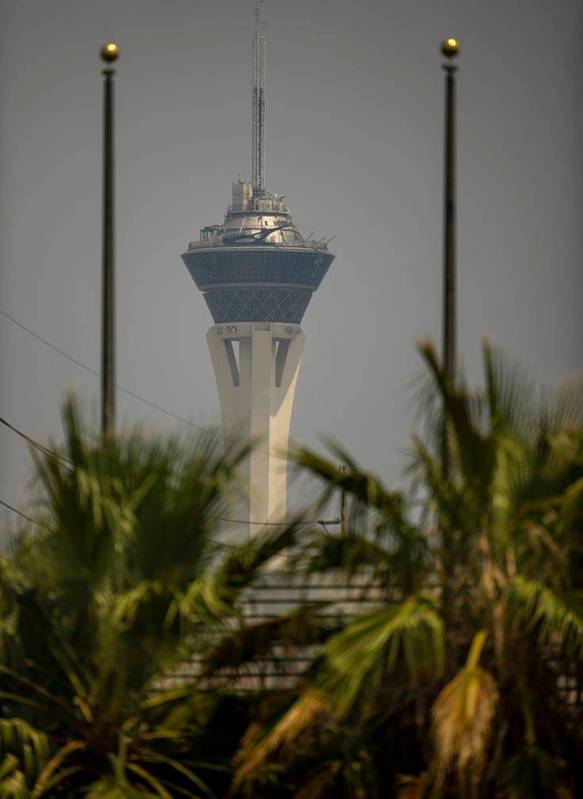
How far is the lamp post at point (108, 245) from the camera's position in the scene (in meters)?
15.4

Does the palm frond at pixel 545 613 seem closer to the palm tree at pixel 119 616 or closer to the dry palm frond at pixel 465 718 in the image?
the dry palm frond at pixel 465 718

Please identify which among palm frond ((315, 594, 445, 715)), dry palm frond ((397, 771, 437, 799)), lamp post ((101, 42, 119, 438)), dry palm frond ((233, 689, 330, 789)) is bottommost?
dry palm frond ((397, 771, 437, 799))

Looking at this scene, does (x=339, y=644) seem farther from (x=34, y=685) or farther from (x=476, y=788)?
(x=34, y=685)

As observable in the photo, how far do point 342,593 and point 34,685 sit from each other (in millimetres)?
2224

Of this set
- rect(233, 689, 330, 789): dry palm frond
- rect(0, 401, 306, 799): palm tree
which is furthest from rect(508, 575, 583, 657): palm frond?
rect(0, 401, 306, 799): palm tree

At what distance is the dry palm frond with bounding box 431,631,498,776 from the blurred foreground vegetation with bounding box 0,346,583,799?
0.04 m

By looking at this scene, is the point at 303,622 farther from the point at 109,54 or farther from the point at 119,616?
the point at 109,54

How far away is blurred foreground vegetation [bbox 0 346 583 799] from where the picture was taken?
41.7ft

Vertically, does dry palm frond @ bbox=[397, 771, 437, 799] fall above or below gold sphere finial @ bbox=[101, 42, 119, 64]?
below

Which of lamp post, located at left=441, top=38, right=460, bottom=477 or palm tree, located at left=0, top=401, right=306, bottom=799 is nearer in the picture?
palm tree, located at left=0, top=401, right=306, bottom=799

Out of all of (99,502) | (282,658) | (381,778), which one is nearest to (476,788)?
(381,778)

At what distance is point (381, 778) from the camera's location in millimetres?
13164

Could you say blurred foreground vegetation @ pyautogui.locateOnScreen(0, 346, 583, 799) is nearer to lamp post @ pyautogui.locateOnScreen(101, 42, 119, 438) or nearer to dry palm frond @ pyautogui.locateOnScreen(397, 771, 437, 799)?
dry palm frond @ pyautogui.locateOnScreen(397, 771, 437, 799)

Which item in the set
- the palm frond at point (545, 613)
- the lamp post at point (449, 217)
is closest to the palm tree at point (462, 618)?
the palm frond at point (545, 613)
